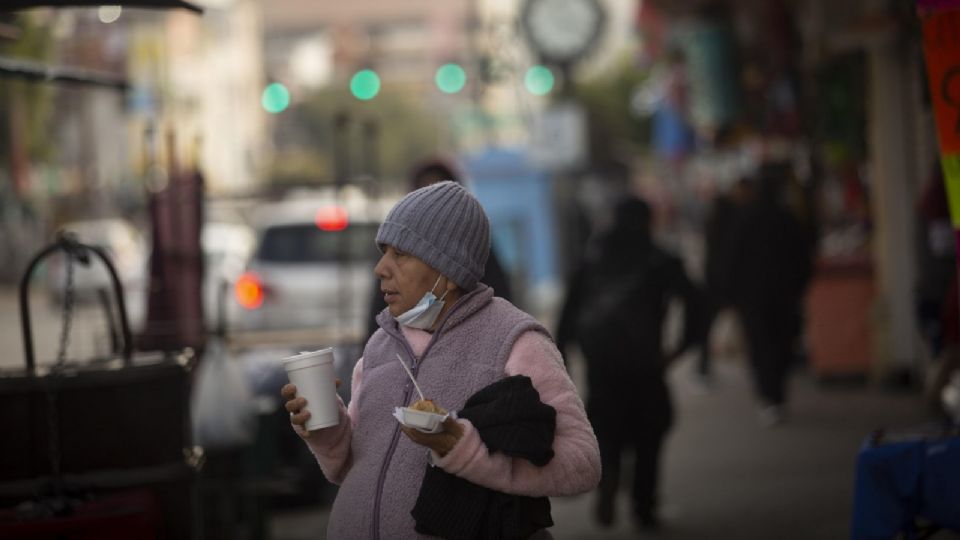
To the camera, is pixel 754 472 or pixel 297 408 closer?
pixel 297 408

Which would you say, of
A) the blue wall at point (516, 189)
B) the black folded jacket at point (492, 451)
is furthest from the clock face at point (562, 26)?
the black folded jacket at point (492, 451)

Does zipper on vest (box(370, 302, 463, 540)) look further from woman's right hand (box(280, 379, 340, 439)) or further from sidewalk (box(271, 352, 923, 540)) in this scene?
sidewalk (box(271, 352, 923, 540))

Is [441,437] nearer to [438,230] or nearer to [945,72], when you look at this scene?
[438,230]

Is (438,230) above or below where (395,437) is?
above

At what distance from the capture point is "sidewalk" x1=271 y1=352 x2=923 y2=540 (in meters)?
9.73

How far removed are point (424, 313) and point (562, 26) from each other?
63.7 ft

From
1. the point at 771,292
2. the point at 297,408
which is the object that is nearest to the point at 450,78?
the point at 771,292

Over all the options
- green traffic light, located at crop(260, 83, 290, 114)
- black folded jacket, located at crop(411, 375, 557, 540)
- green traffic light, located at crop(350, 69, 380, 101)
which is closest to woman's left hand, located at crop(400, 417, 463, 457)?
black folded jacket, located at crop(411, 375, 557, 540)

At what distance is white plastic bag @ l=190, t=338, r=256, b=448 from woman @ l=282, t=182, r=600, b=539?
5.53 meters

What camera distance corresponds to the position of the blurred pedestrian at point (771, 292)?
14.3 meters

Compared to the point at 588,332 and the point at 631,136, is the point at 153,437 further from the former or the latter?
the point at 631,136

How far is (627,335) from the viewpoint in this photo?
905 centimetres

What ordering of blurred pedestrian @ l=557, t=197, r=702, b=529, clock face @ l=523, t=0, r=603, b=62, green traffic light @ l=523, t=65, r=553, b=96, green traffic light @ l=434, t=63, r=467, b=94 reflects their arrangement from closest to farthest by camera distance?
blurred pedestrian @ l=557, t=197, r=702, b=529, clock face @ l=523, t=0, r=603, b=62, green traffic light @ l=434, t=63, r=467, b=94, green traffic light @ l=523, t=65, r=553, b=96

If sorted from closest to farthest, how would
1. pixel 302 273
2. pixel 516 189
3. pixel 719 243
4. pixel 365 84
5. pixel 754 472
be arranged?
pixel 754 472, pixel 302 273, pixel 719 243, pixel 365 84, pixel 516 189
